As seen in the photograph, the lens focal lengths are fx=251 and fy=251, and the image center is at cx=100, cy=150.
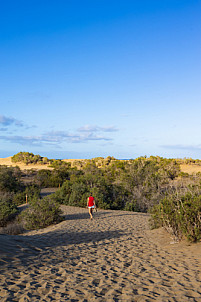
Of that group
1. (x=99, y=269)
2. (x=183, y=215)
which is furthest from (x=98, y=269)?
(x=183, y=215)

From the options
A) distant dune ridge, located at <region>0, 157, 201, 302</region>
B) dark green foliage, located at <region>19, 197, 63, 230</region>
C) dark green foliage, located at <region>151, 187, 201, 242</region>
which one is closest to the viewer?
distant dune ridge, located at <region>0, 157, 201, 302</region>

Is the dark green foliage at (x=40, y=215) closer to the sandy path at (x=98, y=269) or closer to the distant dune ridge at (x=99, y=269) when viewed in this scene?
the distant dune ridge at (x=99, y=269)

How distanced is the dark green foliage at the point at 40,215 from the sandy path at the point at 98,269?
11.3 feet

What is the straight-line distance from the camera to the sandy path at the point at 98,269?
4824mm

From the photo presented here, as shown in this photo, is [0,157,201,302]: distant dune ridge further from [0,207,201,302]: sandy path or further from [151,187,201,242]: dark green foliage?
[151,187,201,242]: dark green foliage

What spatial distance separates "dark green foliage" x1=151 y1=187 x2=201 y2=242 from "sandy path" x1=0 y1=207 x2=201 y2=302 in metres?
0.50

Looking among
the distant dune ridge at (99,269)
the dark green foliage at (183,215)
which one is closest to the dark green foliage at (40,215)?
the distant dune ridge at (99,269)

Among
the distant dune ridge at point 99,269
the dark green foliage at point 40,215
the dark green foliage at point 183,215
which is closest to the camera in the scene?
the distant dune ridge at point 99,269

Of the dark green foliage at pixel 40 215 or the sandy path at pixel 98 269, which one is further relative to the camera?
the dark green foliage at pixel 40 215

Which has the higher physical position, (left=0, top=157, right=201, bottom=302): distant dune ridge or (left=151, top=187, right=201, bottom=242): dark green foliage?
(left=151, top=187, right=201, bottom=242): dark green foliage

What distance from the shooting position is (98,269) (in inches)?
248

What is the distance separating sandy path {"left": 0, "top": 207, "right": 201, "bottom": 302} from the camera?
4824 mm

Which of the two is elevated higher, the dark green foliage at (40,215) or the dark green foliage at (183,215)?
the dark green foliage at (183,215)

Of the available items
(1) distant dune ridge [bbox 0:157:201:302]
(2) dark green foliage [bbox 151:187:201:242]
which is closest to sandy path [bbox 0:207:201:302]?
(1) distant dune ridge [bbox 0:157:201:302]
